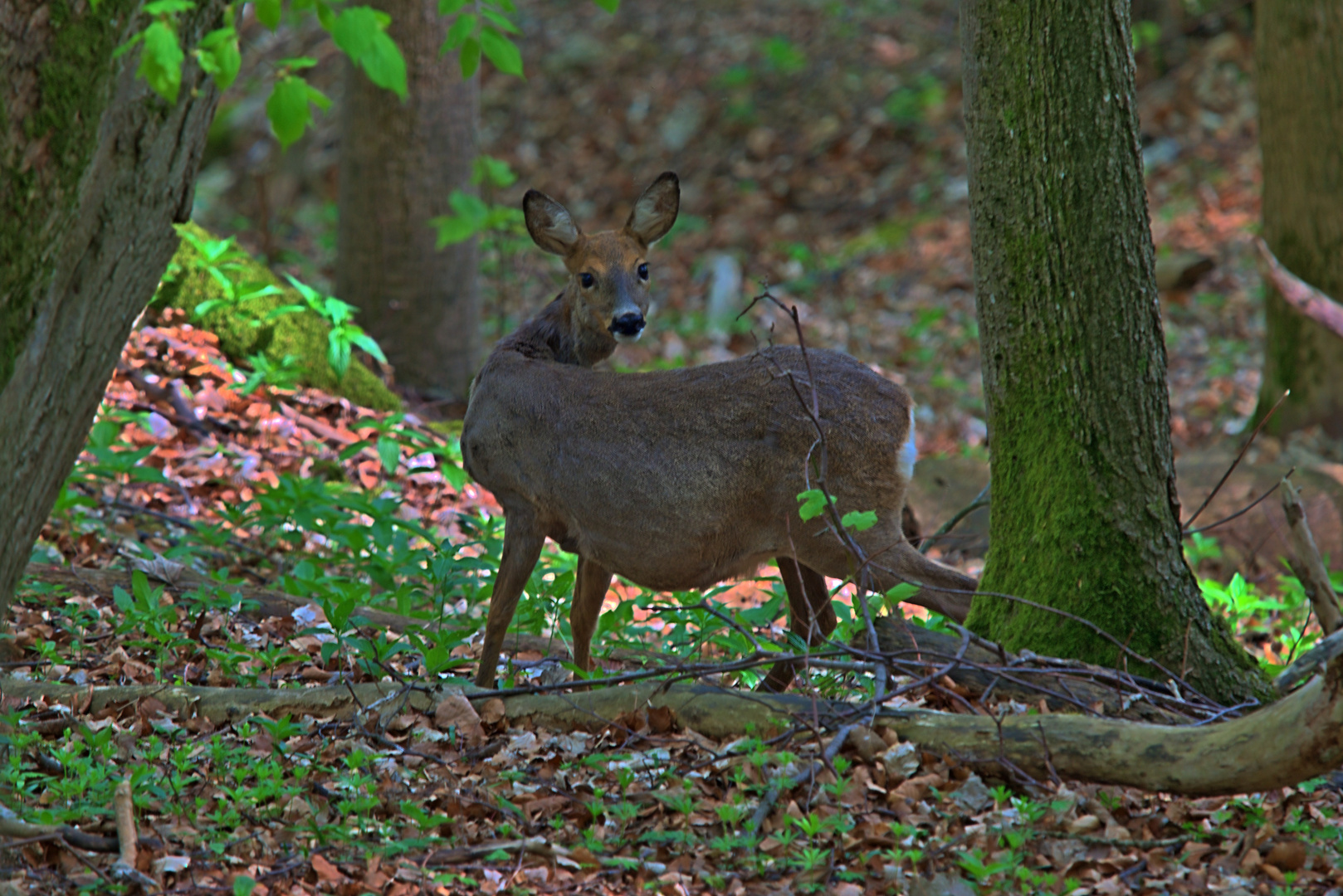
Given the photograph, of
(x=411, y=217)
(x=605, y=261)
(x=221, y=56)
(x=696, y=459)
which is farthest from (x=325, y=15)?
(x=411, y=217)

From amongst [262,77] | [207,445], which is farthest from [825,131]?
[207,445]

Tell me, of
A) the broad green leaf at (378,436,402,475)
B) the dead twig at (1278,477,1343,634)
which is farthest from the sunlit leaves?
the broad green leaf at (378,436,402,475)

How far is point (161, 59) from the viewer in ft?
8.96

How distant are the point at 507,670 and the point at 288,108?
236 centimetres

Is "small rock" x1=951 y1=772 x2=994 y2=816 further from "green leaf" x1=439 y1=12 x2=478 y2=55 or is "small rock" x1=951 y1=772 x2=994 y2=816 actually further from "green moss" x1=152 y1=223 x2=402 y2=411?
"green moss" x1=152 y1=223 x2=402 y2=411

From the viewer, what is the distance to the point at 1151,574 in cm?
420

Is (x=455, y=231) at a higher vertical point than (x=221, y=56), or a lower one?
lower

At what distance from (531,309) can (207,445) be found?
553 centimetres

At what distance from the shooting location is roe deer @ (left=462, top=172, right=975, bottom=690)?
463cm

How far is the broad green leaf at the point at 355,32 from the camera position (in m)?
3.08

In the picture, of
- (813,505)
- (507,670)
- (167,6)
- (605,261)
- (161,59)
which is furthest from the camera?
(605,261)

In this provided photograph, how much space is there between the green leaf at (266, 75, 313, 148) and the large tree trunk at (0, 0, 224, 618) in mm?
162

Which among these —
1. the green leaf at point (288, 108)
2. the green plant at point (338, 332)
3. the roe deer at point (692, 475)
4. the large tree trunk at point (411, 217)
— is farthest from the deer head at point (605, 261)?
the large tree trunk at point (411, 217)

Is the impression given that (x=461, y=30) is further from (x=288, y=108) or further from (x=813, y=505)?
(x=813, y=505)
